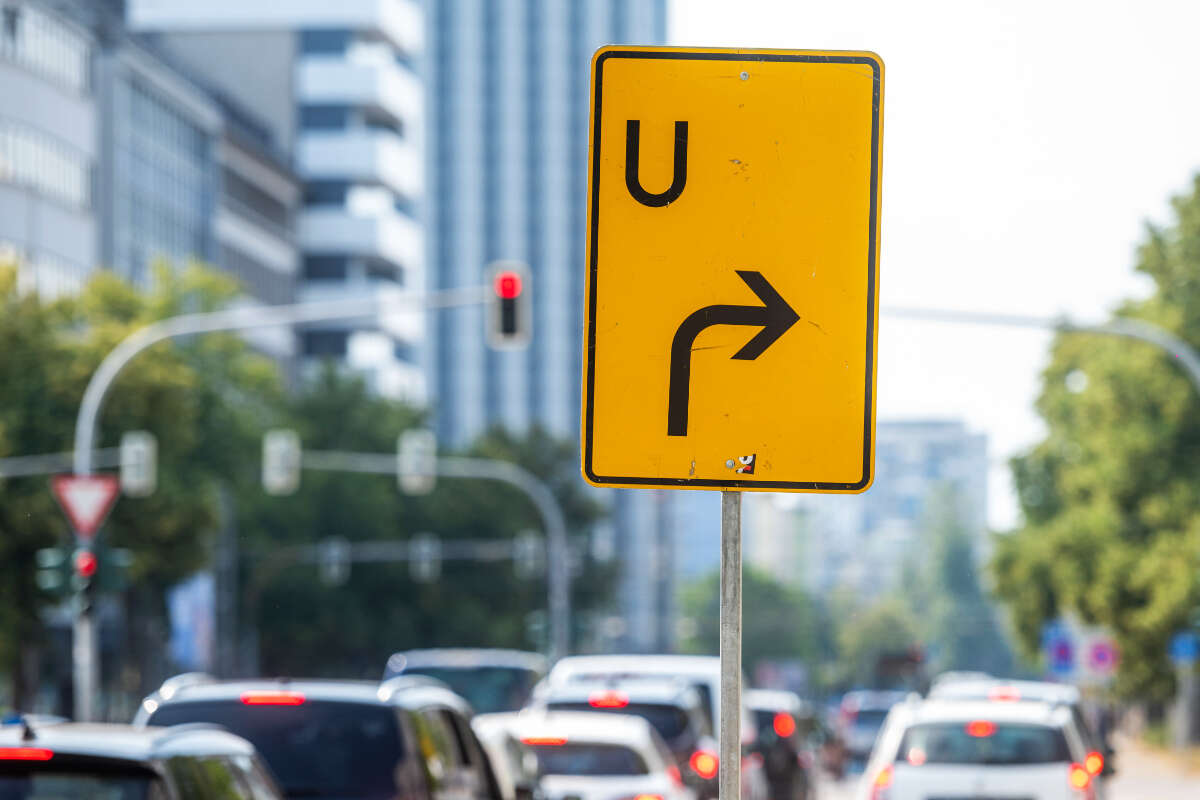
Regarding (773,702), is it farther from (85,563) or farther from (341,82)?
(341,82)

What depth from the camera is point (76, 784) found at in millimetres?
7516

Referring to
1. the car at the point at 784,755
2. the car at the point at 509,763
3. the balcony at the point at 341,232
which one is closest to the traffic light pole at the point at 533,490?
the balcony at the point at 341,232

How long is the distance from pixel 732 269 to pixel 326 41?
354 feet

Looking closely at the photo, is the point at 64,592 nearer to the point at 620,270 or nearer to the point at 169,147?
the point at 620,270

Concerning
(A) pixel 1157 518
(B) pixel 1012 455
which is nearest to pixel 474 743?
(A) pixel 1157 518

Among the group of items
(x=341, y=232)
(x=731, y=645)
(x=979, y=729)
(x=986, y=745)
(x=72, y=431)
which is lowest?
(x=986, y=745)

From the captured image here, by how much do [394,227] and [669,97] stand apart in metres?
108

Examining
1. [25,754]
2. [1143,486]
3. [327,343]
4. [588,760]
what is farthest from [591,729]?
[327,343]

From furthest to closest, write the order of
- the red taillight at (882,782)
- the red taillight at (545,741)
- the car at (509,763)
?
the red taillight at (545,741), the red taillight at (882,782), the car at (509,763)

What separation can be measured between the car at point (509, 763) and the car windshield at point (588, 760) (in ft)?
4.40

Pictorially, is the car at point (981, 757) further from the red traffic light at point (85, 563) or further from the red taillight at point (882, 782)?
the red traffic light at point (85, 563)

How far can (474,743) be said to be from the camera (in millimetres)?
13523

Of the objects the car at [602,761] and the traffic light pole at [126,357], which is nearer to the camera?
the car at [602,761]

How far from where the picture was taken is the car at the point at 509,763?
1398cm
